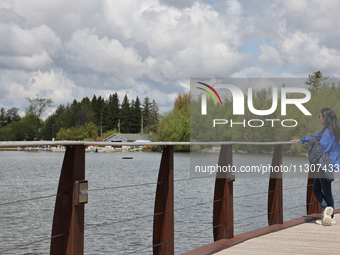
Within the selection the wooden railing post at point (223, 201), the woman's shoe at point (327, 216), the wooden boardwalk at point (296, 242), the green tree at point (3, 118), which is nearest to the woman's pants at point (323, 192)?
the woman's shoe at point (327, 216)

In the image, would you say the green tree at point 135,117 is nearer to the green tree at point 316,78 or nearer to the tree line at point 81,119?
the tree line at point 81,119

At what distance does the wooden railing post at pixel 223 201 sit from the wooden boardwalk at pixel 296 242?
222 mm

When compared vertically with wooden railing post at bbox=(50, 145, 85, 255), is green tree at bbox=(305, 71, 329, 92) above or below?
above

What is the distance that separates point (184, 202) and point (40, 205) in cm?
912

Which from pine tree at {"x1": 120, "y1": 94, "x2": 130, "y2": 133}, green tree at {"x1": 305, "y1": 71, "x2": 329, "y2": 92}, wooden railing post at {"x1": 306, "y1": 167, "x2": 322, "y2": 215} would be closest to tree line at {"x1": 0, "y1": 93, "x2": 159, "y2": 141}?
A: pine tree at {"x1": 120, "y1": 94, "x2": 130, "y2": 133}

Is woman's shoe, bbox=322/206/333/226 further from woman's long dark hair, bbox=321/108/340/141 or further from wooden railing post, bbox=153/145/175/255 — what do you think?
wooden railing post, bbox=153/145/175/255

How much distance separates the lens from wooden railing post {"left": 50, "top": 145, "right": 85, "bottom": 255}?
2.52 metres

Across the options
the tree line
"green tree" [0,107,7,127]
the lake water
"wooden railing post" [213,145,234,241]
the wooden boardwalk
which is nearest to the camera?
the wooden boardwalk

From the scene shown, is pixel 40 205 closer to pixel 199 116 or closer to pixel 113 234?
pixel 113 234

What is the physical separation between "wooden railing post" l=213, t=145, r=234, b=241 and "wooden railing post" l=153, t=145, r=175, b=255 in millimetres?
811

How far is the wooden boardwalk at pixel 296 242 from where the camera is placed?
3682 mm

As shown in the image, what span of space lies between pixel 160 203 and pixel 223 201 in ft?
3.02

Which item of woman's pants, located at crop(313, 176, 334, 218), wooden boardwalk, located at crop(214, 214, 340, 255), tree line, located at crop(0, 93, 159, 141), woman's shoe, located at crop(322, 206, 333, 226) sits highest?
tree line, located at crop(0, 93, 159, 141)

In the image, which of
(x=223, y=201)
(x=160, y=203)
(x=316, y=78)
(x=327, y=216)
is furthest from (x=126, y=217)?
(x=316, y=78)
